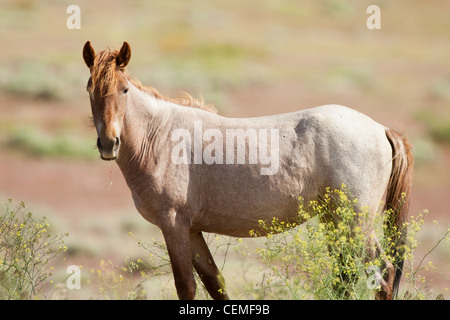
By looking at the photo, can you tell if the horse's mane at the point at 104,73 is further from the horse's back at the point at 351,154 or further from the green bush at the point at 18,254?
the horse's back at the point at 351,154

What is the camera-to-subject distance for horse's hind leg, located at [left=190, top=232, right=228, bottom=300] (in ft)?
18.5

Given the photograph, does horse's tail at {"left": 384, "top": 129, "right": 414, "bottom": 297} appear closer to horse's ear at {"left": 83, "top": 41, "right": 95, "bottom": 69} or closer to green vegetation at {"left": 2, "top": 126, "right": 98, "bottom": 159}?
horse's ear at {"left": 83, "top": 41, "right": 95, "bottom": 69}

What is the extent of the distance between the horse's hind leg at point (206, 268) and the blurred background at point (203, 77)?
2.84 metres

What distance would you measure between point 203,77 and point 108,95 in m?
24.6

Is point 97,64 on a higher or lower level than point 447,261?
higher

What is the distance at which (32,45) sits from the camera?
1268 inches

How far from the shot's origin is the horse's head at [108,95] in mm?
4918

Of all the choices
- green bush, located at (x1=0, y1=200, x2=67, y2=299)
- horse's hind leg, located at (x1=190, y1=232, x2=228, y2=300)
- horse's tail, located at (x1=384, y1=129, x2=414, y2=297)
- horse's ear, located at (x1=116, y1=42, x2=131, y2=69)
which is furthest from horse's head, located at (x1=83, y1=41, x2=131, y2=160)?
horse's tail, located at (x1=384, y1=129, x2=414, y2=297)

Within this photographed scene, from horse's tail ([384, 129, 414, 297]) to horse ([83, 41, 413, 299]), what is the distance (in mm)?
20

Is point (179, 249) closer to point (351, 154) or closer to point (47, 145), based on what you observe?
point (351, 154)

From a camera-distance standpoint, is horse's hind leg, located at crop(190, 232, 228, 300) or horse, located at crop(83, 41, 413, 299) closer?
horse, located at crop(83, 41, 413, 299)

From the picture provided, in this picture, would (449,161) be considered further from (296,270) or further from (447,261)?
(296,270)
